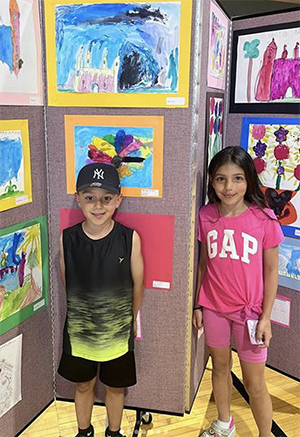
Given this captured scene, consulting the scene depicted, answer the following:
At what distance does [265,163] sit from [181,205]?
62 cm

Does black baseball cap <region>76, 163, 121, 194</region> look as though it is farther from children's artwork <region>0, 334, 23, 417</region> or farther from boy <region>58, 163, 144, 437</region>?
children's artwork <region>0, 334, 23, 417</region>

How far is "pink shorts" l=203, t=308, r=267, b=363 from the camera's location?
1764 millimetres

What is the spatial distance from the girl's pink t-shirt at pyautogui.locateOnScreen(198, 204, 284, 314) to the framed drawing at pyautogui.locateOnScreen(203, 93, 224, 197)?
0.89 feet

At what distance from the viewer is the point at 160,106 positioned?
173 cm

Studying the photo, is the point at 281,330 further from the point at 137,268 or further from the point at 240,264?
the point at 137,268

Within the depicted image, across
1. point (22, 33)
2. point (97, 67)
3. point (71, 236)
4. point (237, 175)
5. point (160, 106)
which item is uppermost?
point (22, 33)

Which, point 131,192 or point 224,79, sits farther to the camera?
point 224,79

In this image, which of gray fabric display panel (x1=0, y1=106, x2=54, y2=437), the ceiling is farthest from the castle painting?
the ceiling

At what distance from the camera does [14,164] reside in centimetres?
169

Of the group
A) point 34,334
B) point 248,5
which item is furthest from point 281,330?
point 248,5

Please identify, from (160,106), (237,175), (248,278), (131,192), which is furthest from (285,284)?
(160,106)

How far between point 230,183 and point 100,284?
63 centimetres

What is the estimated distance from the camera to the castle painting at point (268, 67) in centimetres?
200

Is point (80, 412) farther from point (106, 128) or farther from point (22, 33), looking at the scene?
point (22, 33)
